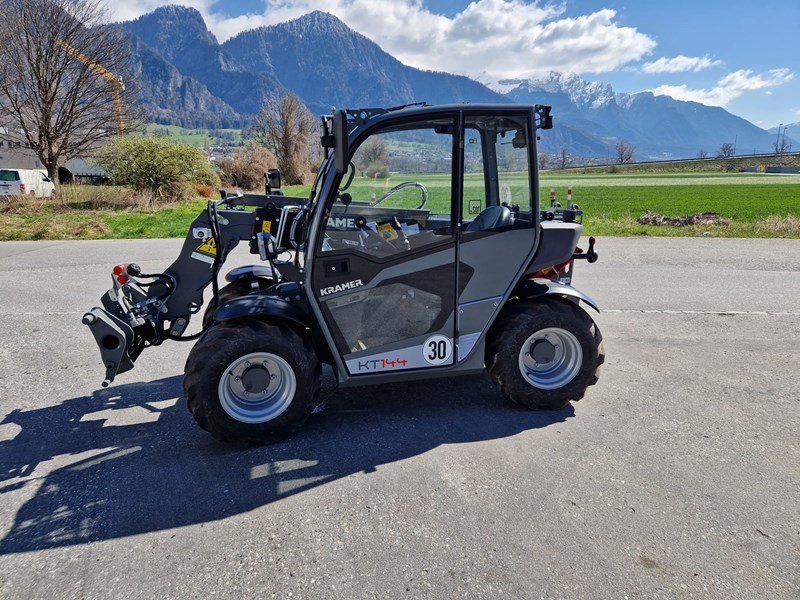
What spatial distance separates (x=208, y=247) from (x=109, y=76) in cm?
2869

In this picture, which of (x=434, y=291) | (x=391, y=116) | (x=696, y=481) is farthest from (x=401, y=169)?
(x=696, y=481)

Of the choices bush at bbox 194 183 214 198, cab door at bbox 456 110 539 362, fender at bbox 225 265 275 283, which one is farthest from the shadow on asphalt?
bush at bbox 194 183 214 198

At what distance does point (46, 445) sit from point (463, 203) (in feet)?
11.4

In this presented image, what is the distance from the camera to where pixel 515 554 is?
2.67 m

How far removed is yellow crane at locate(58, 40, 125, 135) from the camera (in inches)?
997

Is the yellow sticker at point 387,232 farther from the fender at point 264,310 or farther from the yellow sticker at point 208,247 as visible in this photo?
the yellow sticker at point 208,247

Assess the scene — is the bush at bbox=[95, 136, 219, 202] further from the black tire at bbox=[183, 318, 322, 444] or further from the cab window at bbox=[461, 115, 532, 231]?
the cab window at bbox=[461, 115, 532, 231]

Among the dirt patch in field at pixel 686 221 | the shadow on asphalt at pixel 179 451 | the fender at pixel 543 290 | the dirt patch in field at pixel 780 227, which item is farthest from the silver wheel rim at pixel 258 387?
the dirt patch in field at pixel 686 221

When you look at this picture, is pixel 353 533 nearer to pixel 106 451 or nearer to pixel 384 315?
pixel 384 315

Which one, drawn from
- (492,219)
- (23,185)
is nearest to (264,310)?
(492,219)

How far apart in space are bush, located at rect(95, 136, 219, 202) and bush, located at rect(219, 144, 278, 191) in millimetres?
15258

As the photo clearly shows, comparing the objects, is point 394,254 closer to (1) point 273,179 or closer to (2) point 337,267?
(2) point 337,267

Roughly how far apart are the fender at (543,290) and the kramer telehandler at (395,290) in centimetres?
1

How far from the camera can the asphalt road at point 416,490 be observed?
254 cm
